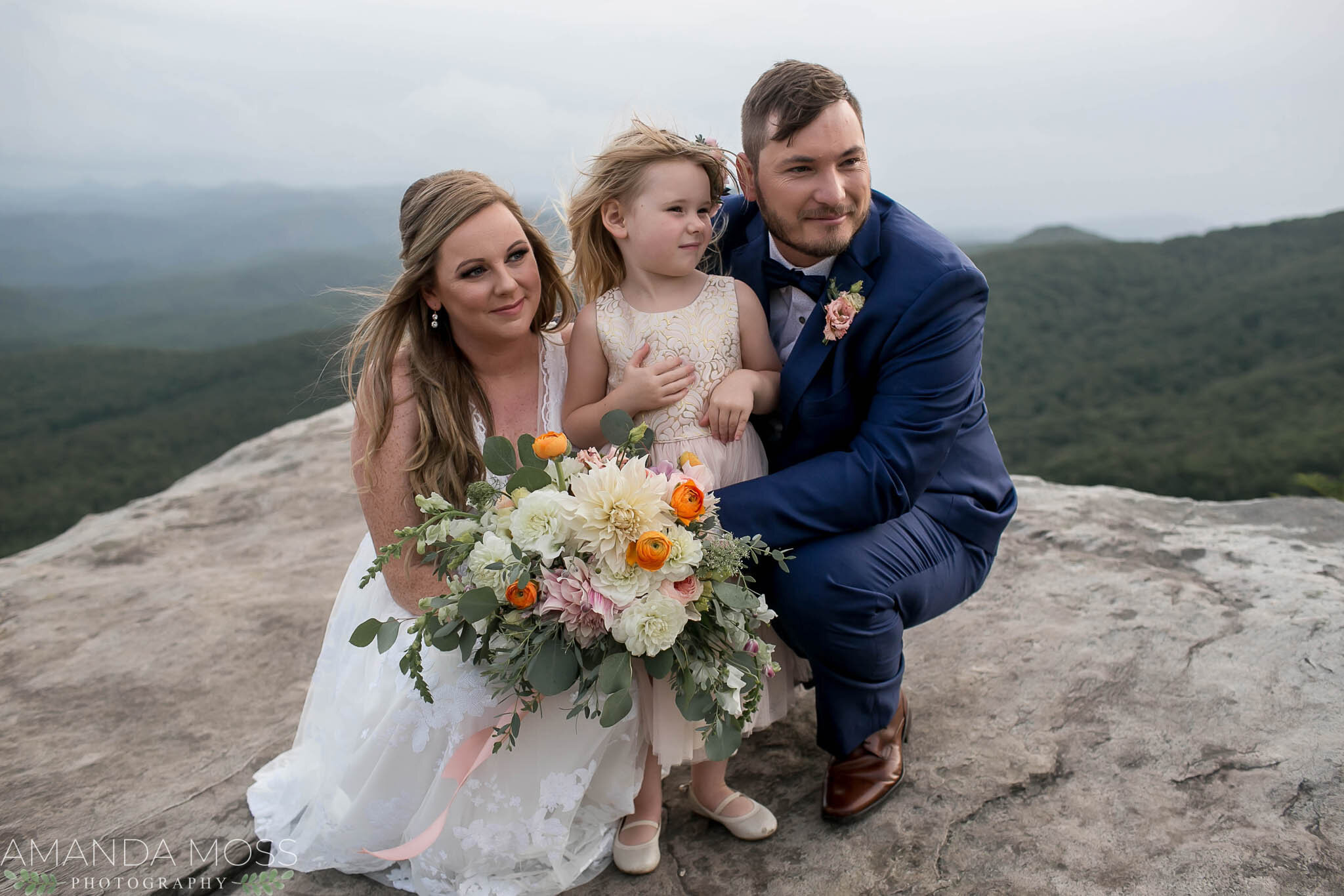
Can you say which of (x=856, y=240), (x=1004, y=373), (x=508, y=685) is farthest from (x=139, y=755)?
(x=1004, y=373)

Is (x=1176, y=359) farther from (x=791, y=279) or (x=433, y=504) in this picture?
(x=433, y=504)

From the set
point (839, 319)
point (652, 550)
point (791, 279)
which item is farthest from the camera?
point (791, 279)

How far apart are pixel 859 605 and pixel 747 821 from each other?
0.87m

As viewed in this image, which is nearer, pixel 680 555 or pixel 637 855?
pixel 680 555

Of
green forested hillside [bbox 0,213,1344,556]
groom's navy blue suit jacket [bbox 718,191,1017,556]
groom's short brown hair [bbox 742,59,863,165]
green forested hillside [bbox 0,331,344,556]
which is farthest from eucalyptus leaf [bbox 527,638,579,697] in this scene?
green forested hillside [bbox 0,331,344,556]

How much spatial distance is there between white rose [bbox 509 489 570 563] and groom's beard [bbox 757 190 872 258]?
→ 56.3 inches

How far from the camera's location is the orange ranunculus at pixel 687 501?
2385mm

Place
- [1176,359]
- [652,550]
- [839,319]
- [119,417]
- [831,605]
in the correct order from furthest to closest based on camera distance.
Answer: [119,417], [1176,359], [839,319], [831,605], [652,550]

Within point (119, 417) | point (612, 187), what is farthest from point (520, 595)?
point (119, 417)

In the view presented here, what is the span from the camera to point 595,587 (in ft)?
7.91

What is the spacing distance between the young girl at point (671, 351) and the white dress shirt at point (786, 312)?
173mm

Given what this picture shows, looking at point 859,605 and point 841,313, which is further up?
point 841,313

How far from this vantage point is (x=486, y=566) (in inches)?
97.1

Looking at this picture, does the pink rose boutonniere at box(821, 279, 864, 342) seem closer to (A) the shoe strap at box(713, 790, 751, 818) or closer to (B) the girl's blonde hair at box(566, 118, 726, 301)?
(B) the girl's blonde hair at box(566, 118, 726, 301)
